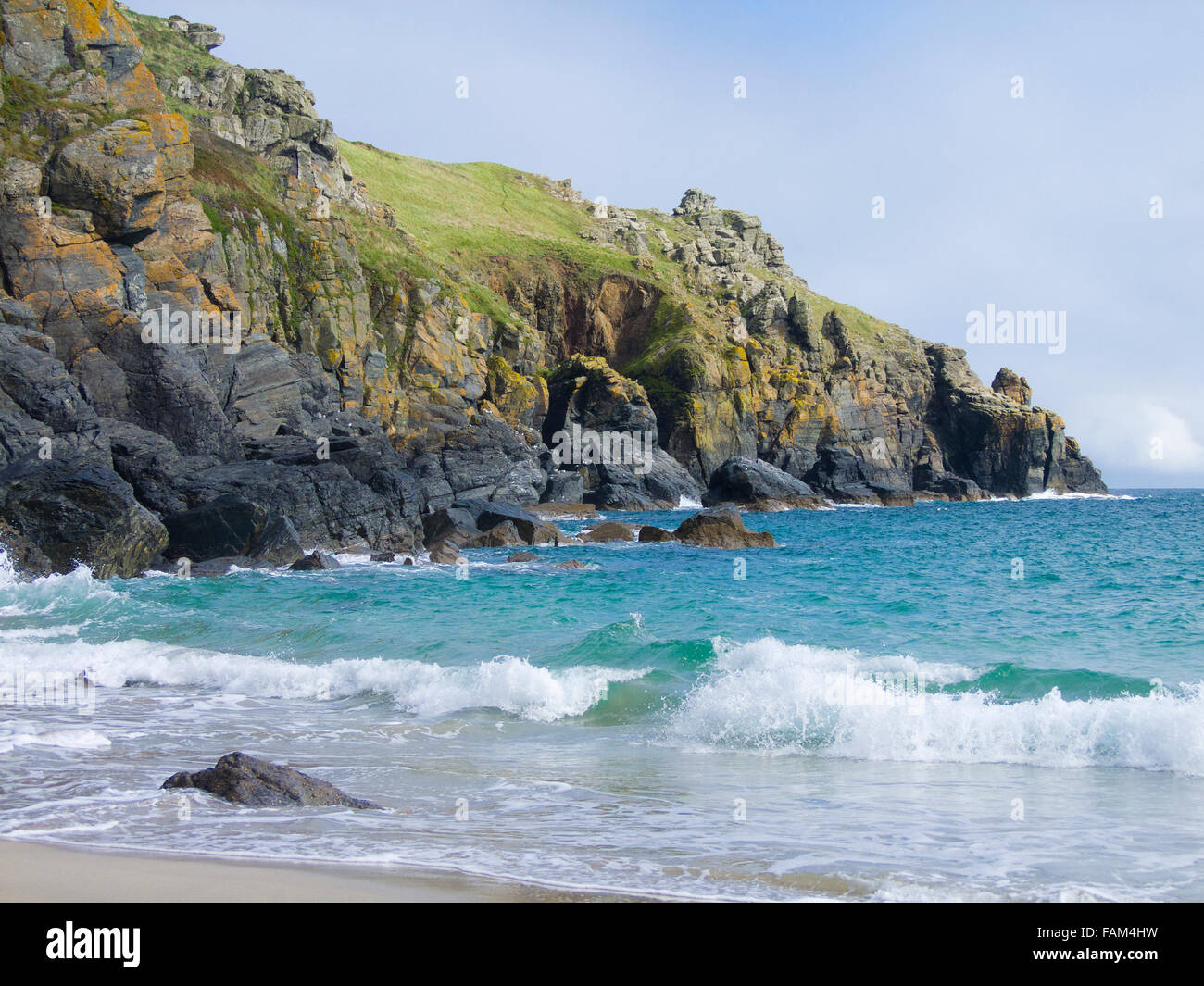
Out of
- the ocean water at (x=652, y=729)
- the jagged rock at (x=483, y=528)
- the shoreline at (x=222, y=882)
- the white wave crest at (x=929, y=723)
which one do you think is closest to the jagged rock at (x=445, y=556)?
the jagged rock at (x=483, y=528)

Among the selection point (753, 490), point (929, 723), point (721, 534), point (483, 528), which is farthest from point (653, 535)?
point (929, 723)

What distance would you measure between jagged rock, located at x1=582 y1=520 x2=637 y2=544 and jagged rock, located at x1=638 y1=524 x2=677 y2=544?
891 millimetres

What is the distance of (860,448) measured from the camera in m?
→ 104

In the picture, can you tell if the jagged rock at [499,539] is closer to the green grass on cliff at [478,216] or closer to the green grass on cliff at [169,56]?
the green grass on cliff at [169,56]

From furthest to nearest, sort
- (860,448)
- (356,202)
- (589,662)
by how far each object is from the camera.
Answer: (860,448)
(356,202)
(589,662)

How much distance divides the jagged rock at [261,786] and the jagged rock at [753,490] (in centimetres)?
6182

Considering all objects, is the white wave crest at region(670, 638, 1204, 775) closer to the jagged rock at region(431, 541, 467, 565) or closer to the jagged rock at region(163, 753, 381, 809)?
the jagged rock at region(163, 753, 381, 809)

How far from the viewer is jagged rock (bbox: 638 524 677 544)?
138 ft

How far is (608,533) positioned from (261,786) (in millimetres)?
36404

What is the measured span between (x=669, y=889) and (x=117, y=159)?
46874mm

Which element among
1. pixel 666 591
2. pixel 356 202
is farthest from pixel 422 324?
pixel 666 591

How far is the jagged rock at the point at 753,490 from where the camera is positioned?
228 feet

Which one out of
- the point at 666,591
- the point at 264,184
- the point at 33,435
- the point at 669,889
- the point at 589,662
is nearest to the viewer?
the point at 669,889

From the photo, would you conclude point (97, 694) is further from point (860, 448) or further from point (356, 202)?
point (860, 448)
